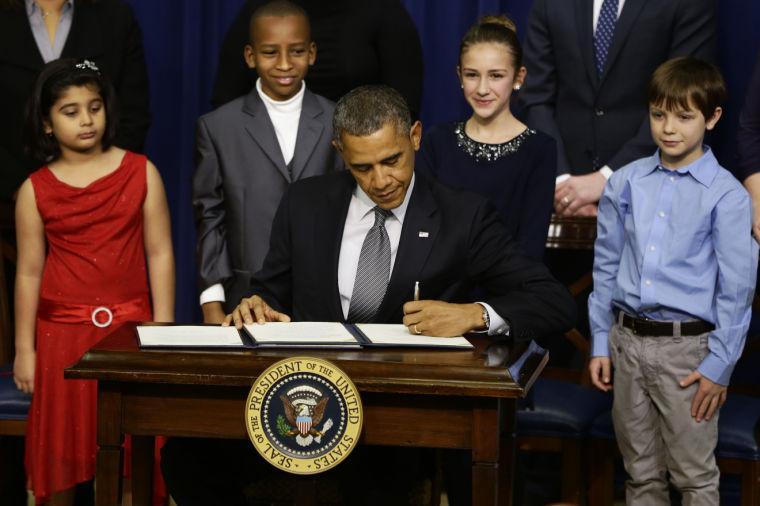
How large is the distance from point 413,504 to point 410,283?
0.53m

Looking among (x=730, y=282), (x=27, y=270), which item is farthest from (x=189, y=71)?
(x=730, y=282)

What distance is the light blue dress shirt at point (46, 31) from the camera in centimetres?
433

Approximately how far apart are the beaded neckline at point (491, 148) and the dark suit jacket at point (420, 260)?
523mm

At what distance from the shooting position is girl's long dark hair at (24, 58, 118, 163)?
3703 millimetres

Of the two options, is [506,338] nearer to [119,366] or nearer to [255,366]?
[255,366]

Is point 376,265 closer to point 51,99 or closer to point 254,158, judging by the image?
point 254,158

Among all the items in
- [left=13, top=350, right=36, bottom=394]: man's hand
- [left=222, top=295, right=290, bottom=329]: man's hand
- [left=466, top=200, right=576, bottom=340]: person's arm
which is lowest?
[left=13, top=350, right=36, bottom=394]: man's hand

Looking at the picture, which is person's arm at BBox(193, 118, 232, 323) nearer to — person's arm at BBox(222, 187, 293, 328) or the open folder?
person's arm at BBox(222, 187, 293, 328)

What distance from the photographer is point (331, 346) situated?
2.56 metres

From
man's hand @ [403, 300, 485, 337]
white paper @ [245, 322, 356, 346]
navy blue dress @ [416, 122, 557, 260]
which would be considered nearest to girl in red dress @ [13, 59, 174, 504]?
navy blue dress @ [416, 122, 557, 260]

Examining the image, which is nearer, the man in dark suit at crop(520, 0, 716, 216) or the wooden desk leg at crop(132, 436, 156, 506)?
the wooden desk leg at crop(132, 436, 156, 506)

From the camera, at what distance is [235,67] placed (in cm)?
421

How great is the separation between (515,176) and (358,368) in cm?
137

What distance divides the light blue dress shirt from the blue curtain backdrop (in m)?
0.90
